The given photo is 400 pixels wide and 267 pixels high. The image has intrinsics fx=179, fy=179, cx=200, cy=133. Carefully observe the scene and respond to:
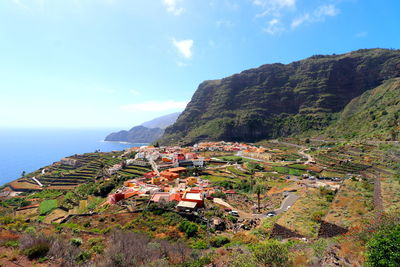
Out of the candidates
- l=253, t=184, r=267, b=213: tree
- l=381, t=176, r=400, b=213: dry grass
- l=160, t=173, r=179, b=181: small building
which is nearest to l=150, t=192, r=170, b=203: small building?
l=253, t=184, r=267, b=213: tree

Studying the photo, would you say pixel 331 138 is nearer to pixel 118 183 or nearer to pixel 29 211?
pixel 118 183

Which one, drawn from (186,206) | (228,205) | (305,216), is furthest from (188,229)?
(305,216)

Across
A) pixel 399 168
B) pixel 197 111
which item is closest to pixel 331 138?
pixel 399 168

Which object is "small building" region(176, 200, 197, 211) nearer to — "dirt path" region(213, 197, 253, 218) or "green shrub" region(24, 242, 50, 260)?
"dirt path" region(213, 197, 253, 218)

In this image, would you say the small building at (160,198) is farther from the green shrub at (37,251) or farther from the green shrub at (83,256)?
the green shrub at (37,251)

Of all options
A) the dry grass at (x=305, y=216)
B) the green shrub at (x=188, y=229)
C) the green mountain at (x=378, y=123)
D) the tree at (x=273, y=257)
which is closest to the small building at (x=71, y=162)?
the green shrub at (x=188, y=229)

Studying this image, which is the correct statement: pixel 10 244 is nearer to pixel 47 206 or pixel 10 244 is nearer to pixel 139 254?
pixel 139 254
